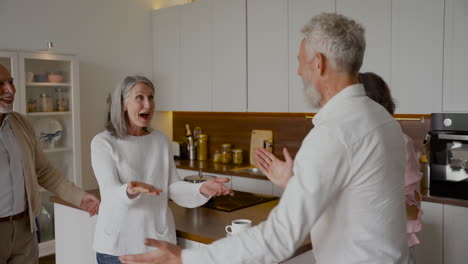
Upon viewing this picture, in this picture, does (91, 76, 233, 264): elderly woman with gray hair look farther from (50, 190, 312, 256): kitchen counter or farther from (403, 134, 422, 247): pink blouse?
(403, 134, 422, 247): pink blouse

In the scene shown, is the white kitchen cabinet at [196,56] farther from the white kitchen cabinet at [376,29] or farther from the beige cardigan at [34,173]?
the beige cardigan at [34,173]

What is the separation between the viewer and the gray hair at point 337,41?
1.23 m

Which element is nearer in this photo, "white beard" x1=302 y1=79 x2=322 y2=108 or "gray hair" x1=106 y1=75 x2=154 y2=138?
"white beard" x1=302 y1=79 x2=322 y2=108

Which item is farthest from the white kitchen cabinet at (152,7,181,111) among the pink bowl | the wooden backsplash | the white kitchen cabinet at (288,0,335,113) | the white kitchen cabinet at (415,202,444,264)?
the white kitchen cabinet at (415,202,444,264)

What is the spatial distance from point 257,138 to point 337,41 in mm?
3424

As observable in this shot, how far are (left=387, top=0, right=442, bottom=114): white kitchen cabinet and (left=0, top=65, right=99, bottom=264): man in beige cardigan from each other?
2.26m

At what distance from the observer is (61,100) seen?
406 cm

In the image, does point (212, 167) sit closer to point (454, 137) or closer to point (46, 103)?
point (46, 103)

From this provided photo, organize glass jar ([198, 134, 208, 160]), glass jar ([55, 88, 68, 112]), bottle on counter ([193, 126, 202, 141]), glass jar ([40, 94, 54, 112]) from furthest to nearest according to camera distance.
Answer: bottle on counter ([193, 126, 202, 141]) → glass jar ([198, 134, 208, 160]) → glass jar ([55, 88, 68, 112]) → glass jar ([40, 94, 54, 112])

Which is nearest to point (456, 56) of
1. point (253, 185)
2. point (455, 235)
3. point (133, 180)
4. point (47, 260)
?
point (455, 235)

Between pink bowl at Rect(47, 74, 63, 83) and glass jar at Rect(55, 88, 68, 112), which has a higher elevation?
pink bowl at Rect(47, 74, 63, 83)

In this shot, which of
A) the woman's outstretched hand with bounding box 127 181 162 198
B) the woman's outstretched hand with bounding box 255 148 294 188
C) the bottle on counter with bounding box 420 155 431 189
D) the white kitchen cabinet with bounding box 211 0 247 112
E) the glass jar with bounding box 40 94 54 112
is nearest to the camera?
the woman's outstretched hand with bounding box 255 148 294 188

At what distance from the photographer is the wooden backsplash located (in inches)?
172

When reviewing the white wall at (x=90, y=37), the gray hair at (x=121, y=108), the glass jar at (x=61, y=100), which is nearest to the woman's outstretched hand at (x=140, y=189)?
the gray hair at (x=121, y=108)
